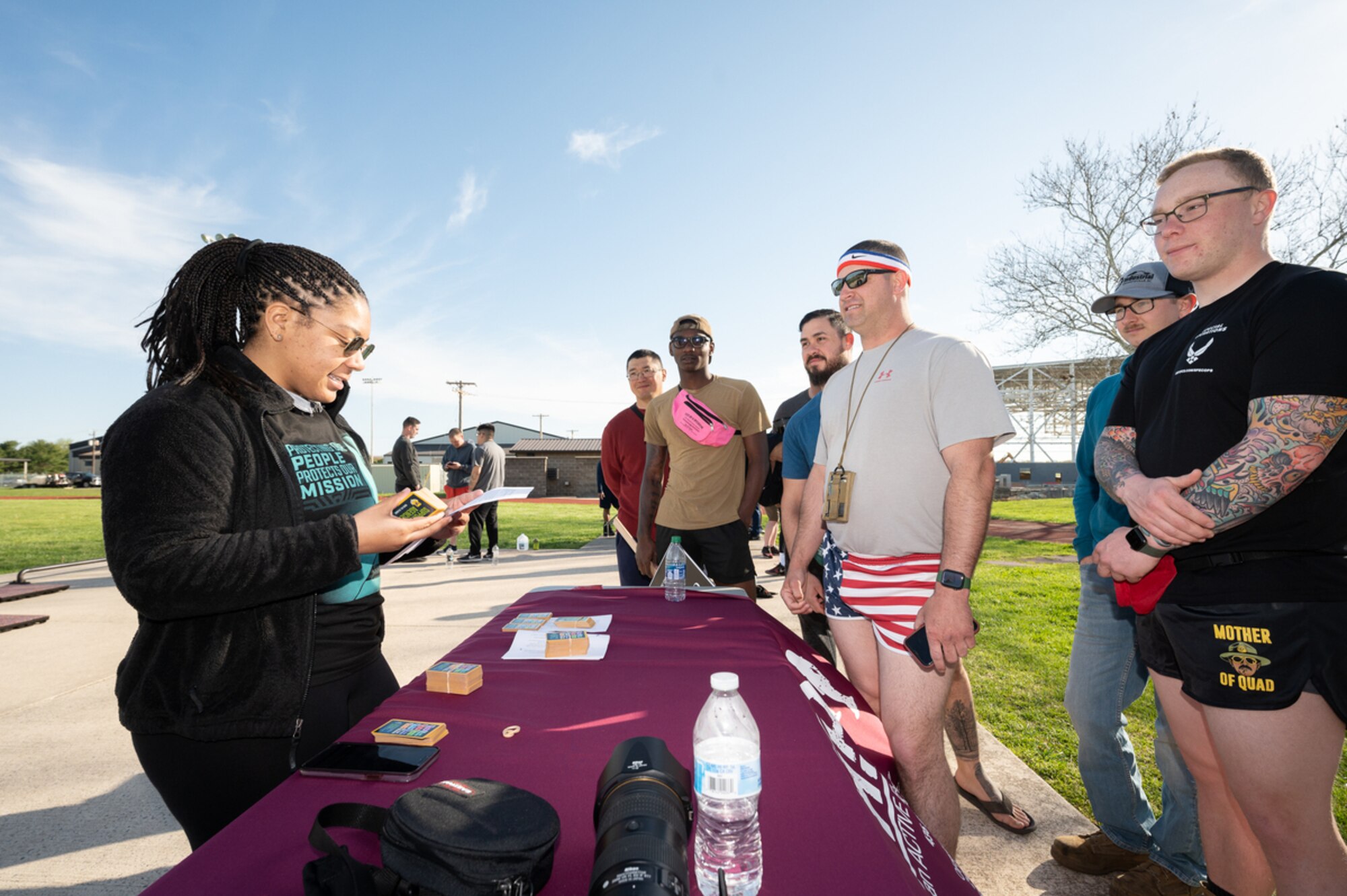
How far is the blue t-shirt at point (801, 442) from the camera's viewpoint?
3168 mm

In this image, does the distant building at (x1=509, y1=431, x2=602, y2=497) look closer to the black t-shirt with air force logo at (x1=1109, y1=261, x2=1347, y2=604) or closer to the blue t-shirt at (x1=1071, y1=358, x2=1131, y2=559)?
the blue t-shirt at (x1=1071, y1=358, x2=1131, y2=559)

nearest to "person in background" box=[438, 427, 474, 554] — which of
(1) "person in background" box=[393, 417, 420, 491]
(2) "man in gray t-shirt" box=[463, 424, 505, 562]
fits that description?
(2) "man in gray t-shirt" box=[463, 424, 505, 562]

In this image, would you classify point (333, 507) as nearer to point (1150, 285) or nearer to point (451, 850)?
point (451, 850)

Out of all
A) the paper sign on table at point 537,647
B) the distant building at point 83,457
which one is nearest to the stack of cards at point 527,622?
the paper sign on table at point 537,647

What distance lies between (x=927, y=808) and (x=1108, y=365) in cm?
2214

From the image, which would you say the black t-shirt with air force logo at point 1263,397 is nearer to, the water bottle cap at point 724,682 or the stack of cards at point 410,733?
the water bottle cap at point 724,682

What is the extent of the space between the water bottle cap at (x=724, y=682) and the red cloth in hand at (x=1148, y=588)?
1.12 m

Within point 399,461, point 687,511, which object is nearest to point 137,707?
point 687,511

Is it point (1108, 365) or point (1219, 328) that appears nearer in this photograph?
point (1219, 328)

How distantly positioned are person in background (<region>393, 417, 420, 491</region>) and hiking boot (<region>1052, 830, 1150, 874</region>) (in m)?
2.51

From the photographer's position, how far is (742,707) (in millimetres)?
1278

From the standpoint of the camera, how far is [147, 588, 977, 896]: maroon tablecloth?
984 mm

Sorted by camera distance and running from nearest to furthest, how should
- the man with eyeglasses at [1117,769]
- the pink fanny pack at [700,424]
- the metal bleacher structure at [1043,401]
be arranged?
the man with eyeglasses at [1117,769]
the pink fanny pack at [700,424]
the metal bleacher structure at [1043,401]

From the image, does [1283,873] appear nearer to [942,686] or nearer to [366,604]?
[942,686]
